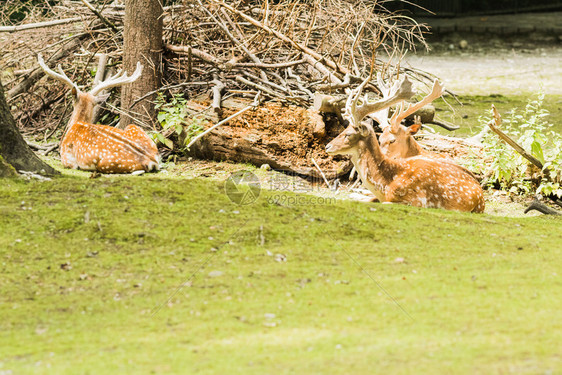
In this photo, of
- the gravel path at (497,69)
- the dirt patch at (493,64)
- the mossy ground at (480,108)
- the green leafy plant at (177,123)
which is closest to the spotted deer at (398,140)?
the green leafy plant at (177,123)

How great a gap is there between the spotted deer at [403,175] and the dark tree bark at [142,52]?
330 cm

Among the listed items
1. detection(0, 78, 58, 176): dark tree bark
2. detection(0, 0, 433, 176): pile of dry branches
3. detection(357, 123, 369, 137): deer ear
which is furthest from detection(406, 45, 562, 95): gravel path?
detection(0, 78, 58, 176): dark tree bark

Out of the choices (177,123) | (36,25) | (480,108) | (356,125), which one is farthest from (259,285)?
(480,108)

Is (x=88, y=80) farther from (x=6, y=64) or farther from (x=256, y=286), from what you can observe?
(x=256, y=286)

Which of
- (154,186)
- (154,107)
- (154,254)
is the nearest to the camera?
(154,254)

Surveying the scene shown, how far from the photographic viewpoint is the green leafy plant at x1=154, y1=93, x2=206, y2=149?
28.9 feet

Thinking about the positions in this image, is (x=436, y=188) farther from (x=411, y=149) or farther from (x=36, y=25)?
(x=36, y=25)

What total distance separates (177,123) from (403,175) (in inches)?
129

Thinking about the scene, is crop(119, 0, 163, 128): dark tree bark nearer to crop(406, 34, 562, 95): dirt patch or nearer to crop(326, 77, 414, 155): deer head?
crop(326, 77, 414, 155): deer head

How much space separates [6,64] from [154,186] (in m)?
6.18

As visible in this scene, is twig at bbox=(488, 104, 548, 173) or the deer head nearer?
the deer head

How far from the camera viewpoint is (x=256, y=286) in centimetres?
429

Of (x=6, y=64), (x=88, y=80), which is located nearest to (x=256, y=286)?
(x=88, y=80)

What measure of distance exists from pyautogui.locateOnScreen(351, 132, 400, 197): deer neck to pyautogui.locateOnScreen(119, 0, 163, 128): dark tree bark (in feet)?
11.2
